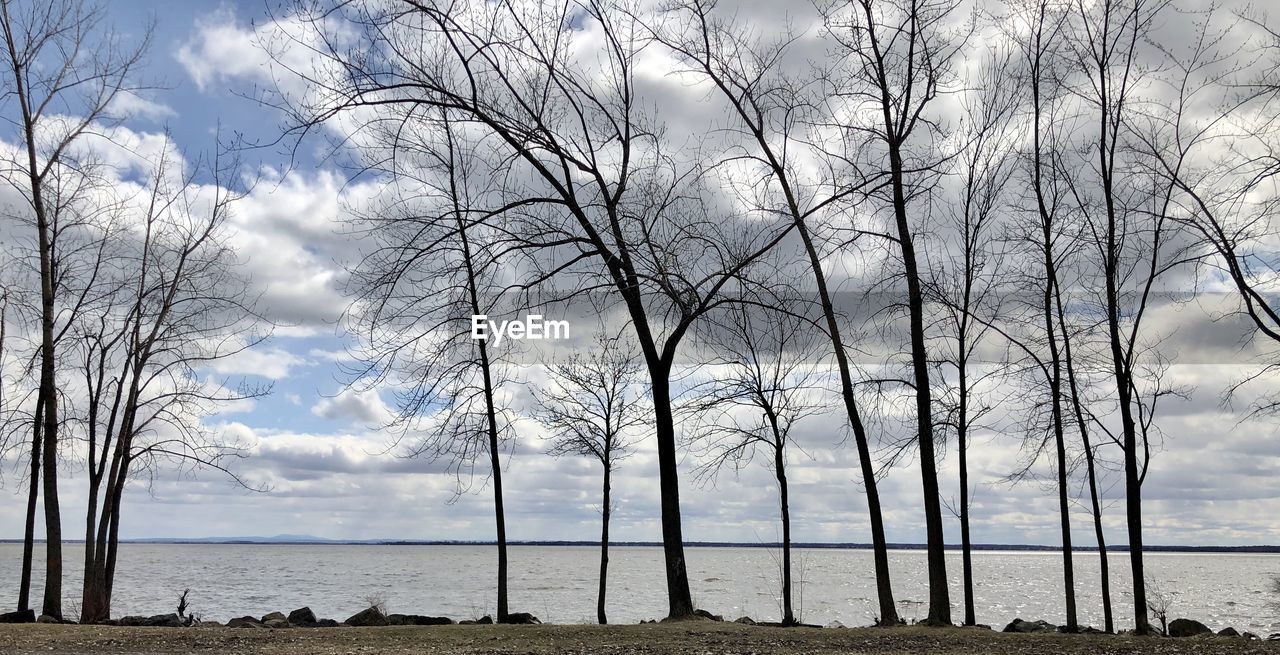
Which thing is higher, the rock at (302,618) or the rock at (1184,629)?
the rock at (302,618)

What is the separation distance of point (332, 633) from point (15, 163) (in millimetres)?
12596

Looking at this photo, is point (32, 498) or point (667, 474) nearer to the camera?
→ point (667, 474)

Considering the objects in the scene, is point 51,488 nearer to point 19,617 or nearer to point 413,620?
point 19,617

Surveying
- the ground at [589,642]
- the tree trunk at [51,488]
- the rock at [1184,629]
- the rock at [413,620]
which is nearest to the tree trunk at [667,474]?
the ground at [589,642]

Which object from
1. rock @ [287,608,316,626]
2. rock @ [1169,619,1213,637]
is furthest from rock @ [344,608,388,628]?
rock @ [1169,619,1213,637]

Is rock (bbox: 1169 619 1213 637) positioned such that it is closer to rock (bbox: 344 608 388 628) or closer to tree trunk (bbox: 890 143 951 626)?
tree trunk (bbox: 890 143 951 626)

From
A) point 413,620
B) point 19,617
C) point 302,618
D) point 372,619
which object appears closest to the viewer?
point 19,617

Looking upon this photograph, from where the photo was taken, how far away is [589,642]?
546 inches

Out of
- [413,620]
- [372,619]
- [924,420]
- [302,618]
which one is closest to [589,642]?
[924,420]

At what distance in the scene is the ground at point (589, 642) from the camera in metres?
13.1

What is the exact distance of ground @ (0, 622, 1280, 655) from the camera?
13.1 meters

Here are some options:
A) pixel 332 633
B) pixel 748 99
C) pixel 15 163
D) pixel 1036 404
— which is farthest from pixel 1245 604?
pixel 15 163

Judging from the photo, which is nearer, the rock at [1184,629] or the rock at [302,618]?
the rock at [1184,629]

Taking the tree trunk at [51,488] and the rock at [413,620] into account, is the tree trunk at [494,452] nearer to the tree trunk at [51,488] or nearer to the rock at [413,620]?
the rock at [413,620]
